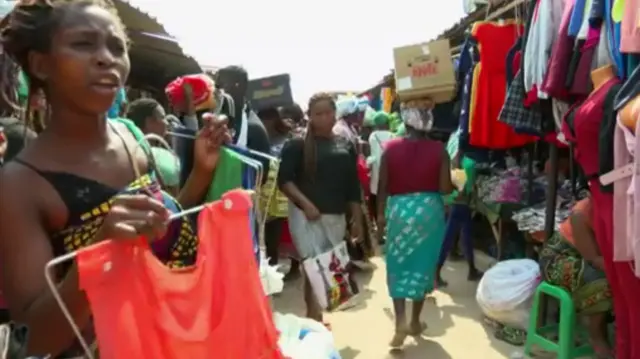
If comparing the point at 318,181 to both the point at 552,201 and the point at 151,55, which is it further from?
the point at 151,55

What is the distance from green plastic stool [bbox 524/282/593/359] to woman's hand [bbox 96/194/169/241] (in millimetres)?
3058

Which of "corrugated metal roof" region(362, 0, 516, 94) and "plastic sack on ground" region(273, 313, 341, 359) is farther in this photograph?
"corrugated metal roof" region(362, 0, 516, 94)

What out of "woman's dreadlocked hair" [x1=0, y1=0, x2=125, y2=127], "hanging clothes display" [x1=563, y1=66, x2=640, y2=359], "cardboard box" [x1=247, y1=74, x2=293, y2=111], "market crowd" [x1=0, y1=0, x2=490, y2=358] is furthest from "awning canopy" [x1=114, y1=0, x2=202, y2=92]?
"woman's dreadlocked hair" [x1=0, y1=0, x2=125, y2=127]

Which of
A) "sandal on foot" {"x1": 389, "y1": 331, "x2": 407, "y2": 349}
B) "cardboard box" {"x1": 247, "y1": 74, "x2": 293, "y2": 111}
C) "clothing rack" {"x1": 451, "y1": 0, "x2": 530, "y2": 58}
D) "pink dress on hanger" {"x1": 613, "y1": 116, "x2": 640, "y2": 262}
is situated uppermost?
"clothing rack" {"x1": 451, "y1": 0, "x2": 530, "y2": 58}

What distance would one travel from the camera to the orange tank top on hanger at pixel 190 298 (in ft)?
3.89

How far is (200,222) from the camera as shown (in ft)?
4.71

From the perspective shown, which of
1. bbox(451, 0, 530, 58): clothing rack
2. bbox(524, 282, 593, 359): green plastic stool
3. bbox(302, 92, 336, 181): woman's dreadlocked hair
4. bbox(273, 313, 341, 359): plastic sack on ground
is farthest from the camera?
bbox(451, 0, 530, 58): clothing rack

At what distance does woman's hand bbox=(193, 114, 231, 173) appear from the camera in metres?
1.94

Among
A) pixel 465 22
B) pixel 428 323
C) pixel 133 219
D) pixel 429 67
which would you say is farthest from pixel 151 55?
pixel 133 219

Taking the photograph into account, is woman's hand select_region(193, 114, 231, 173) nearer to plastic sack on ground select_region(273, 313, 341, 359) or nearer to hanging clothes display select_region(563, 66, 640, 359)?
plastic sack on ground select_region(273, 313, 341, 359)

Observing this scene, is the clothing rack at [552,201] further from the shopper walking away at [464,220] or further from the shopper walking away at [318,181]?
the shopper walking away at [464,220]

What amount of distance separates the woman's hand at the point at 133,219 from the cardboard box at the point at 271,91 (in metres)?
5.62

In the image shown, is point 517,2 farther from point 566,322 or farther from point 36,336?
point 36,336

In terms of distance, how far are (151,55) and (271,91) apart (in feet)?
10.4
